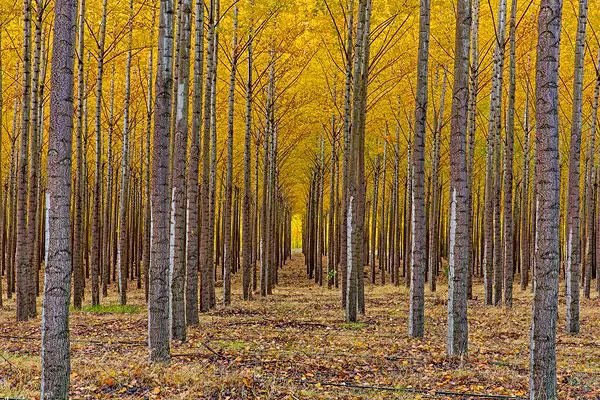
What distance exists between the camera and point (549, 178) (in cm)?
449

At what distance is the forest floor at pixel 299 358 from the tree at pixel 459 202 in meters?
0.38

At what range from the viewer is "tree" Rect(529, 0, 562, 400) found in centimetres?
448

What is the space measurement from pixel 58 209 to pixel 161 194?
6.51 ft

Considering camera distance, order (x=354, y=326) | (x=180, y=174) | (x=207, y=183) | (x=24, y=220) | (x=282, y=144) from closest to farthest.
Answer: (x=180, y=174) → (x=354, y=326) → (x=24, y=220) → (x=207, y=183) → (x=282, y=144)

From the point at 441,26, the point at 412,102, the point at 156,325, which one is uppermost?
the point at 441,26

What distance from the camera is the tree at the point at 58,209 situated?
13.5 ft

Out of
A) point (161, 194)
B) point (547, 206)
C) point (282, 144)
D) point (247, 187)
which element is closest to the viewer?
point (547, 206)

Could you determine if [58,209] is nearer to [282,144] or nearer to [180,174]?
[180,174]

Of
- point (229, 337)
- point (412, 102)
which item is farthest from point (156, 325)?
point (412, 102)

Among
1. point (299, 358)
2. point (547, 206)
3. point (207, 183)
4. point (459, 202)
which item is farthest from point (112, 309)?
point (547, 206)

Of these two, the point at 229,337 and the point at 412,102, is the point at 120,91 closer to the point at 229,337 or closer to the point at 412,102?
the point at 412,102

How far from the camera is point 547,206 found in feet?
14.8

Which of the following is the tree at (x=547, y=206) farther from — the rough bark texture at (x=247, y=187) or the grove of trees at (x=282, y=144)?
the rough bark texture at (x=247, y=187)

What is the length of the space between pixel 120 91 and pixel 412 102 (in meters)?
8.50
